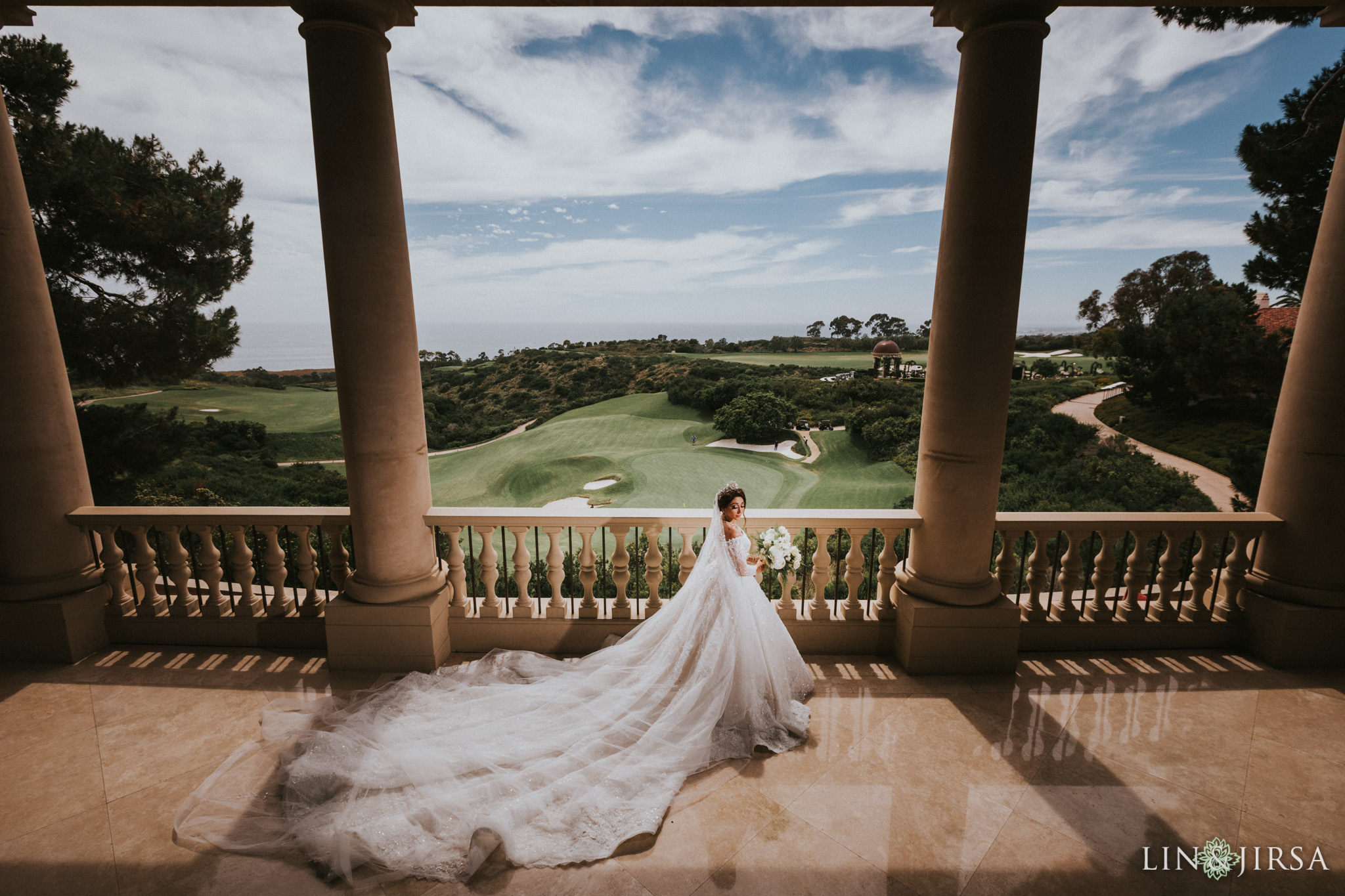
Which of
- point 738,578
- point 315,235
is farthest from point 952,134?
point 315,235

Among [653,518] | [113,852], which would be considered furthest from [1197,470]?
[113,852]

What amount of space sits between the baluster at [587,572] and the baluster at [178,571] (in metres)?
3.73

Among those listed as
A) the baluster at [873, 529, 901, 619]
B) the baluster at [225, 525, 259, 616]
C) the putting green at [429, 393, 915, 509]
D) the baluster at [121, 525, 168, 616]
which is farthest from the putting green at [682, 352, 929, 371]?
the baluster at [121, 525, 168, 616]

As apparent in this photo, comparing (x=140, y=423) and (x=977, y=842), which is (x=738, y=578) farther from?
(x=140, y=423)

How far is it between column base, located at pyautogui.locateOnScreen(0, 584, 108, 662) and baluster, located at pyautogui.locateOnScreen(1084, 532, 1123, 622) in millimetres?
9186

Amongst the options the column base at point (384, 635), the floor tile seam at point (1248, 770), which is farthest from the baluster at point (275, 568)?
the floor tile seam at point (1248, 770)

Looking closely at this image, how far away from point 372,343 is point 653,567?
9.66 feet

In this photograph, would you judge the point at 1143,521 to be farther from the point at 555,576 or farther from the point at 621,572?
the point at 555,576

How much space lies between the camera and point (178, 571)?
17.1 feet

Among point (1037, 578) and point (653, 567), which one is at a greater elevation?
point (653, 567)

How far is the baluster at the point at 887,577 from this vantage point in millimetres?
4996

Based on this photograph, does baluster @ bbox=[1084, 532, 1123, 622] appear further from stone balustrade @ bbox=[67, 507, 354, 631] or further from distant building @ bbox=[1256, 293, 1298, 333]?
stone balustrade @ bbox=[67, 507, 354, 631]

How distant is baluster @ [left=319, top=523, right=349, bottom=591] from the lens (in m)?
5.08

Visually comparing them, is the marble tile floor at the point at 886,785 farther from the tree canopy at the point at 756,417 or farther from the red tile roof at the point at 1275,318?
the tree canopy at the point at 756,417
